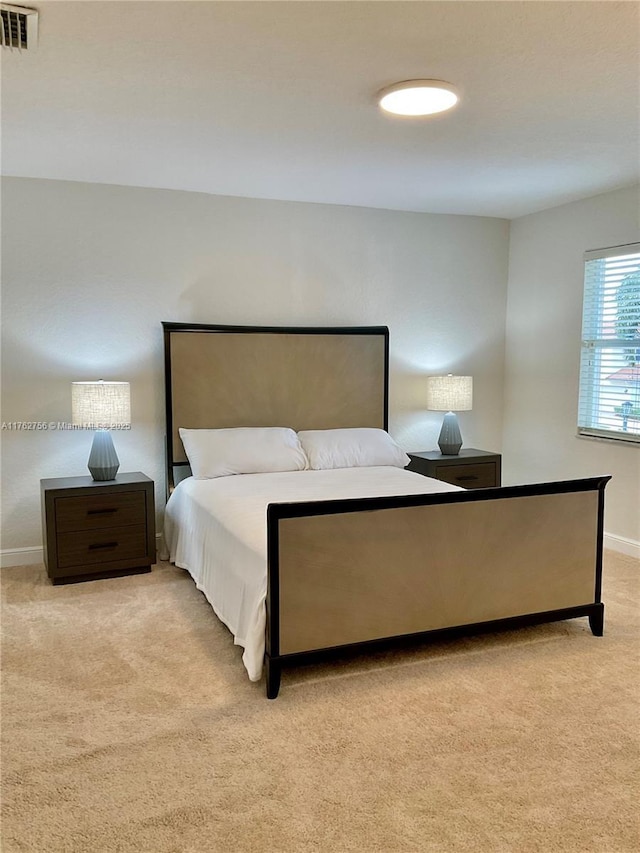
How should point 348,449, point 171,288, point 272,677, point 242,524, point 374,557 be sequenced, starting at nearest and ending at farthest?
point 272,677, point 374,557, point 242,524, point 171,288, point 348,449

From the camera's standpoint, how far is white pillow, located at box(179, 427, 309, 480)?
4.32 metres

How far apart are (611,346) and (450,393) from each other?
115 cm

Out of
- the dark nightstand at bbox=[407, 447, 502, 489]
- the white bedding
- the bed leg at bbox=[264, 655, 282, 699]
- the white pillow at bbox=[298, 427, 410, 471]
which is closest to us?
the bed leg at bbox=[264, 655, 282, 699]

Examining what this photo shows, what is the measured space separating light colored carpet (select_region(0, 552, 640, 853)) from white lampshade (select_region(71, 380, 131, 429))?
1164 mm

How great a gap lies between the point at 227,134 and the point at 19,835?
2.99m

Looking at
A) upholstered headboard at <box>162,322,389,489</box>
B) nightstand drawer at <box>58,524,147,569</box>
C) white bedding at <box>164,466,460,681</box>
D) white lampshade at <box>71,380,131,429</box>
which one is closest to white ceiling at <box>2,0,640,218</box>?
upholstered headboard at <box>162,322,389,489</box>

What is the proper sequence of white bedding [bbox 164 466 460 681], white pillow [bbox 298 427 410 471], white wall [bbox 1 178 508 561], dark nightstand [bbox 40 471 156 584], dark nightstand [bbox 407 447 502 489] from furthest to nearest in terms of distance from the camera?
dark nightstand [bbox 407 447 502 489]
white pillow [bbox 298 427 410 471]
white wall [bbox 1 178 508 561]
dark nightstand [bbox 40 471 156 584]
white bedding [bbox 164 466 460 681]

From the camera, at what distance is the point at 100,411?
4.02 m

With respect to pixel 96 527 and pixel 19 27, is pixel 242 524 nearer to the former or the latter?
pixel 96 527

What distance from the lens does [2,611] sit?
3.57 meters

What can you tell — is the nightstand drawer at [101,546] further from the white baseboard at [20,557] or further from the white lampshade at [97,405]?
the white lampshade at [97,405]

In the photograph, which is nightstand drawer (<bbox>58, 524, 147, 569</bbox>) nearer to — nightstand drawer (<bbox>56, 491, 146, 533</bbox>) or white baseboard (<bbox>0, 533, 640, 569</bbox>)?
nightstand drawer (<bbox>56, 491, 146, 533</bbox>)

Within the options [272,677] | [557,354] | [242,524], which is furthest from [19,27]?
[557,354]

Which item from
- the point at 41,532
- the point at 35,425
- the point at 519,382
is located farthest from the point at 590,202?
the point at 41,532
